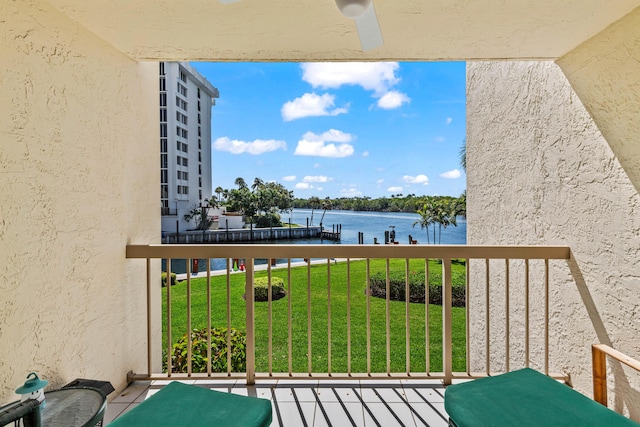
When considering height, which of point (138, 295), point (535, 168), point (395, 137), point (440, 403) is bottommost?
point (440, 403)

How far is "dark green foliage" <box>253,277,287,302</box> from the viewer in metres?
8.59

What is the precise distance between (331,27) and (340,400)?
2457mm

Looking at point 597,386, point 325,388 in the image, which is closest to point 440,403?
point 325,388

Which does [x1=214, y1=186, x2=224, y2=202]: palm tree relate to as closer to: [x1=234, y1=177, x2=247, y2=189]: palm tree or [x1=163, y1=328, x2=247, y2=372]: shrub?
[x1=234, y1=177, x2=247, y2=189]: palm tree

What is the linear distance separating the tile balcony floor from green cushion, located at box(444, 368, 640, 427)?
0.64 metres

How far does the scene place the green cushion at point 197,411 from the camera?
50.8 inches

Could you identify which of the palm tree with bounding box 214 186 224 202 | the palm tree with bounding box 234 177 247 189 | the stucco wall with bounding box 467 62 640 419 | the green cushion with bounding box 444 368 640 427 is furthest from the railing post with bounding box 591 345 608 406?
the palm tree with bounding box 214 186 224 202

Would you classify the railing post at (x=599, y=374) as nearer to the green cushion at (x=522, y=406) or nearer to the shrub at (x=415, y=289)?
the green cushion at (x=522, y=406)

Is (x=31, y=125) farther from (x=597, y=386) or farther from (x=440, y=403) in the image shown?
(x=597, y=386)

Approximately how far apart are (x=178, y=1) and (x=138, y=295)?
2.14m

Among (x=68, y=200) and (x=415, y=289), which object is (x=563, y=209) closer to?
(x=68, y=200)

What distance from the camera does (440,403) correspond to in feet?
6.98

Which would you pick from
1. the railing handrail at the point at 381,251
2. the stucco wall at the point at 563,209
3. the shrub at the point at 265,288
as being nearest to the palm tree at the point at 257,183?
the shrub at the point at 265,288

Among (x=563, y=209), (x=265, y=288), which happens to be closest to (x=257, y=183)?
(x=265, y=288)
